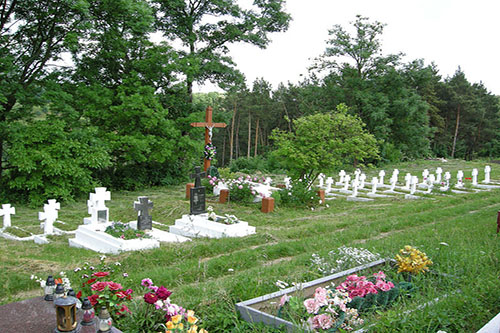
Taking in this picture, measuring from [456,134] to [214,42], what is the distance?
33724 millimetres

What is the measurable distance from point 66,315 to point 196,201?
7.71m

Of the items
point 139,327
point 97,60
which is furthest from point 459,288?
point 97,60

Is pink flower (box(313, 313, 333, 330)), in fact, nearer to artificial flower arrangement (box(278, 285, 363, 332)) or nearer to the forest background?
artificial flower arrangement (box(278, 285, 363, 332))

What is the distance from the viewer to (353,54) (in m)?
30.7

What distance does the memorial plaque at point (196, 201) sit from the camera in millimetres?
10461

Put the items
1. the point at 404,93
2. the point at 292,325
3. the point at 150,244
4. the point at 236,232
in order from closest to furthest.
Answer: the point at 292,325
the point at 150,244
the point at 236,232
the point at 404,93

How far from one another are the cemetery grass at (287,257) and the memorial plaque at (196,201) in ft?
3.30

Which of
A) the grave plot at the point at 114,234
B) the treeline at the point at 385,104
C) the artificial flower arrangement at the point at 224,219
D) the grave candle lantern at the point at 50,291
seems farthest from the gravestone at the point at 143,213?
the treeline at the point at 385,104

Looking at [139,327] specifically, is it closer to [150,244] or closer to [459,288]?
[459,288]

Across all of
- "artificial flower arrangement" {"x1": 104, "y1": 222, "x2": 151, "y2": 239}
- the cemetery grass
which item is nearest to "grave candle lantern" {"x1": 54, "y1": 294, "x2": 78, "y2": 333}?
the cemetery grass

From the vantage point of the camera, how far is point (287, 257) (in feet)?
23.0

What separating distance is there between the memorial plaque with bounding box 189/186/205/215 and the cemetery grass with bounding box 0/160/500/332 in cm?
101

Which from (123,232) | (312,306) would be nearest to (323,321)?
(312,306)

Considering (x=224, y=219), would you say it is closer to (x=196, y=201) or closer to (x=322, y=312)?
(x=196, y=201)
